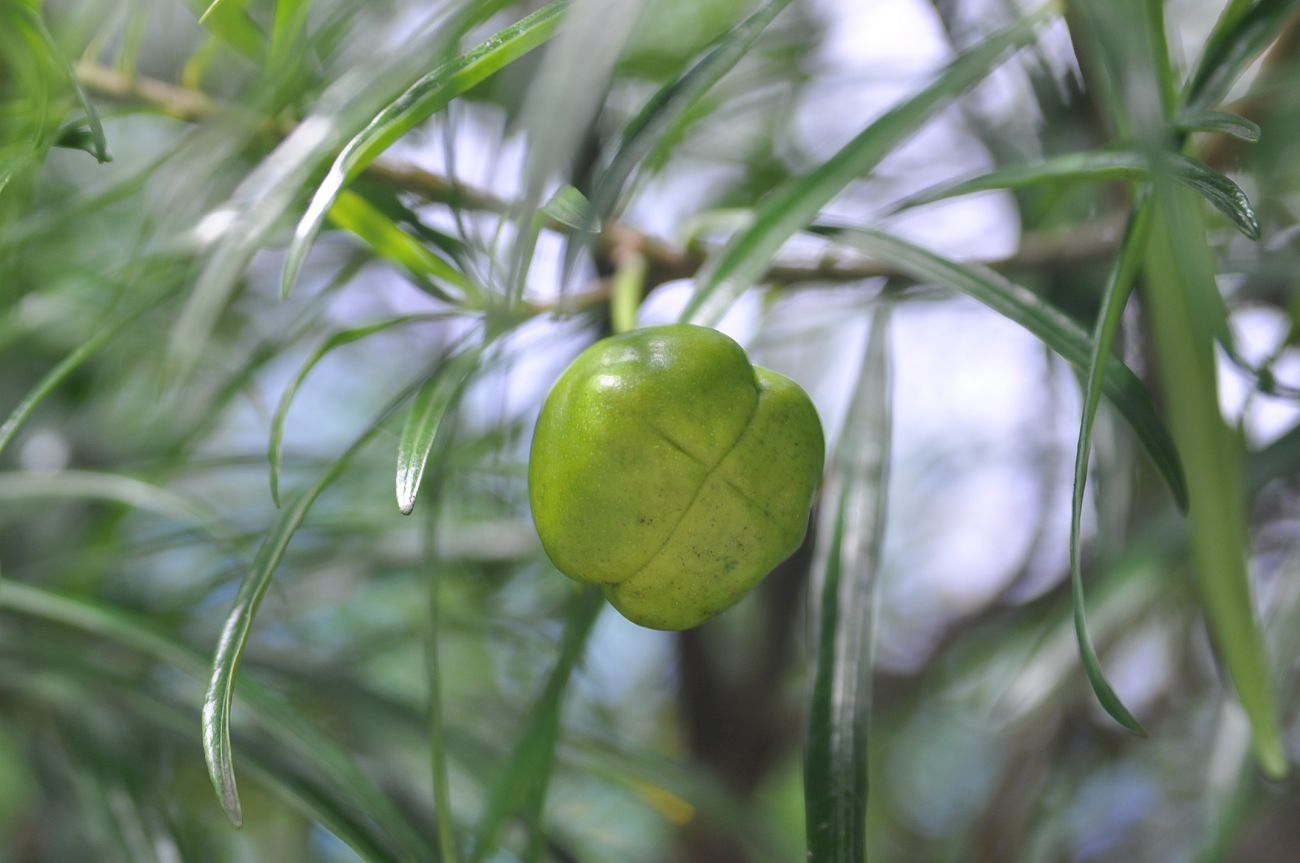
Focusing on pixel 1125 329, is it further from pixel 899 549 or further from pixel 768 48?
pixel 899 549

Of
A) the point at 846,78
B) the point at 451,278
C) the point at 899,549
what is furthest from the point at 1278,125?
the point at 899,549

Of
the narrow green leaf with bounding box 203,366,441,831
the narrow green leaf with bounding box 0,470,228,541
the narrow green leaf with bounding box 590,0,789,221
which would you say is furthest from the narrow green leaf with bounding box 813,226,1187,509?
the narrow green leaf with bounding box 0,470,228,541

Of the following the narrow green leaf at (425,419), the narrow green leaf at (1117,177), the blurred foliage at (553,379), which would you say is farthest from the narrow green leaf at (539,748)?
the narrow green leaf at (1117,177)

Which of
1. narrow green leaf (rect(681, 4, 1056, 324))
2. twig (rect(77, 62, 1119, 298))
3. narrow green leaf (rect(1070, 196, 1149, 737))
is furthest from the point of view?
twig (rect(77, 62, 1119, 298))

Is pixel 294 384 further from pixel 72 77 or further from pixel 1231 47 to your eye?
pixel 1231 47

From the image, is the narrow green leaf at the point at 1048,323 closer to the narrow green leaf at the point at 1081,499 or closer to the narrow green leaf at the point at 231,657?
the narrow green leaf at the point at 1081,499

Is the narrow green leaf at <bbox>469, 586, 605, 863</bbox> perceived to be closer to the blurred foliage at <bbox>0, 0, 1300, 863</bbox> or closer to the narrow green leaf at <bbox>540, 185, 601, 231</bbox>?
the blurred foliage at <bbox>0, 0, 1300, 863</bbox>
